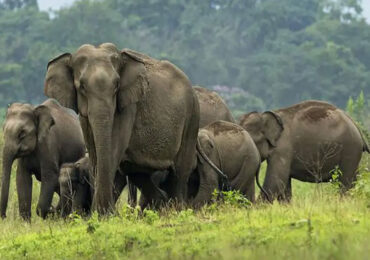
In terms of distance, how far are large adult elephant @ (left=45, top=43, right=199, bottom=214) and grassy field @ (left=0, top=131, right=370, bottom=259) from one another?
0.90 meters

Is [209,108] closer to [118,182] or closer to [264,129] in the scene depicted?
[264,129]

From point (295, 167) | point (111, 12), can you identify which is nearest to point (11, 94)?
point (111, 12)

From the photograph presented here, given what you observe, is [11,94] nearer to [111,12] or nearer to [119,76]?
[111,12]

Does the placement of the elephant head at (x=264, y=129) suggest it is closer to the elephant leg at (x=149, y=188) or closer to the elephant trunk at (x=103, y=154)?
the elephant leg at (x=149, y=188)

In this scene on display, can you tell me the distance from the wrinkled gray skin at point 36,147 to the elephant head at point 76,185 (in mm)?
362

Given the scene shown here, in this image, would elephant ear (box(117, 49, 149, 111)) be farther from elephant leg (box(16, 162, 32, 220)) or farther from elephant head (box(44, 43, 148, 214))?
elephant leg (box(16, 162, 32, 220))

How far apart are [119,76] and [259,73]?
71.1 metres

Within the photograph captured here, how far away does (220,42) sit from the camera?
87.8 metres

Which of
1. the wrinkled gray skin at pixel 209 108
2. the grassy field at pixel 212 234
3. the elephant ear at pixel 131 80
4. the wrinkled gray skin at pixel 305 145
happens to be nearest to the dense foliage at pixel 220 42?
the wrinkled gray skin at pixel 209 108

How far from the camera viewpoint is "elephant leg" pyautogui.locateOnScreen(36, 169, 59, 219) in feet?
50.7

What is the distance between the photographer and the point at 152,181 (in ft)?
46.6

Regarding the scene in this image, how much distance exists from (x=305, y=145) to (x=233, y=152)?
1.51 meters

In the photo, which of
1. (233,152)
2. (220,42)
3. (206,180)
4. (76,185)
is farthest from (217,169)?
(220,42)

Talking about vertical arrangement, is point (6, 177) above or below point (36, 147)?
below
